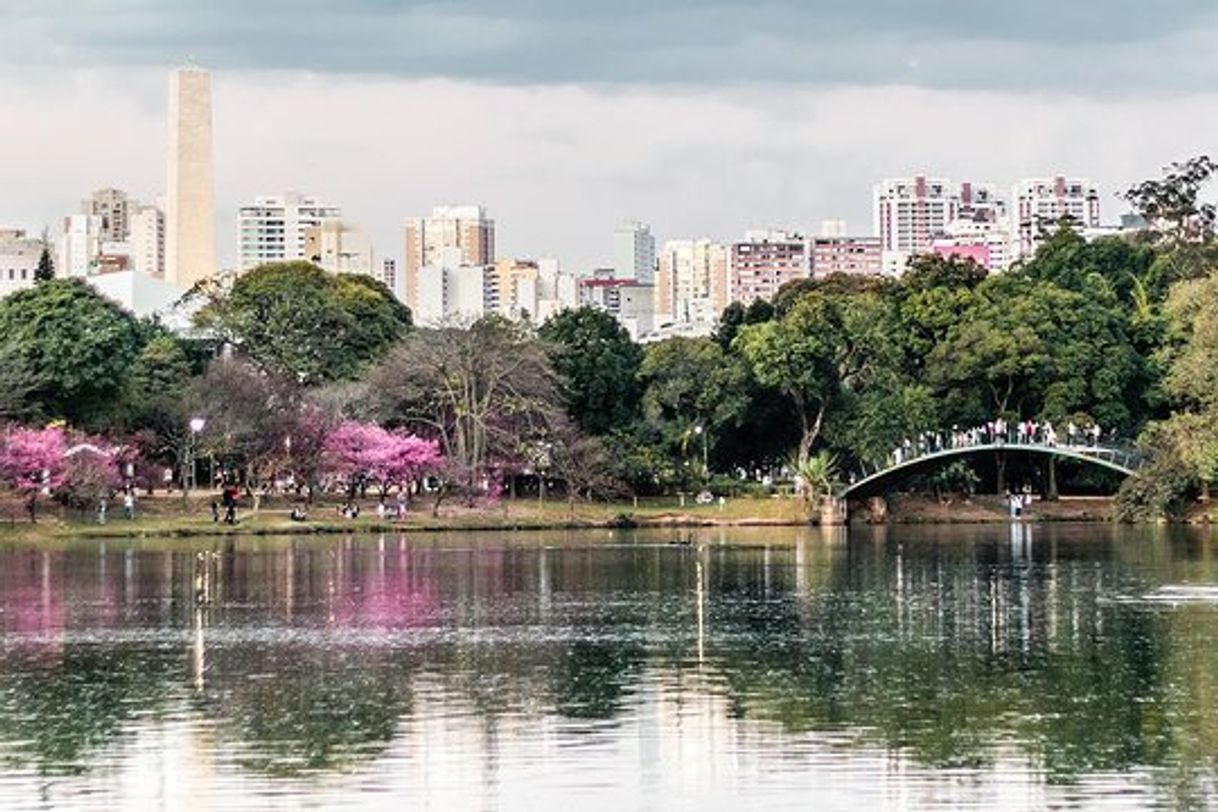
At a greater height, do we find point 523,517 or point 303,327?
point 303,327

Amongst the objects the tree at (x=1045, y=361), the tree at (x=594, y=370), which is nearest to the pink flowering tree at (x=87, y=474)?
the tree at (x=594, y=370)

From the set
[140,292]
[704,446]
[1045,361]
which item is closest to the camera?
[1045,361]

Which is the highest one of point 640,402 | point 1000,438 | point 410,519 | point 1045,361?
point 1045,361

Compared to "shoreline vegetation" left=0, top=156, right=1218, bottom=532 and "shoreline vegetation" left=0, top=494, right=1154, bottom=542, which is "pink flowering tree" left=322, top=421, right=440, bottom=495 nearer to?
"shoreline vegetation" left=0, top=156, right=1218, bottom=532

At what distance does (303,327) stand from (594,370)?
1280cm

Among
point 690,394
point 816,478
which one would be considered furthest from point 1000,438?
point 690,394

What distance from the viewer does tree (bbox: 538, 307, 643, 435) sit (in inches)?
4156

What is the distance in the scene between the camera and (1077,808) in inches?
1075

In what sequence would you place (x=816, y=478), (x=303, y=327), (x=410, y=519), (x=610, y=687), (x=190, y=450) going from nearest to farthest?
(x=610, y=687) < (x=190, y=450) < (x=410, y=519) < (x=816, y=478) < (x=303, y=327)

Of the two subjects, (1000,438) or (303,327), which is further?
(303,327)

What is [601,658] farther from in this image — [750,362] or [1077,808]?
[750,362]

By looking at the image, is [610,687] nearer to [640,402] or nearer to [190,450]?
[190,450]

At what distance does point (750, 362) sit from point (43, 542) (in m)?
32.5

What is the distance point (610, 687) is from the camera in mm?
38812
